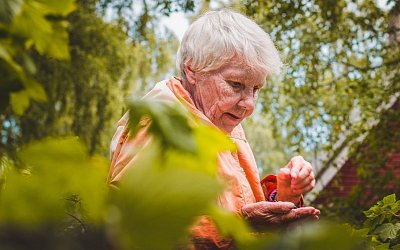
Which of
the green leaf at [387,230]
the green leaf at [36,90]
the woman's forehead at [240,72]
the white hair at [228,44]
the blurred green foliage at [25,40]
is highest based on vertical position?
the blurred green foliage at [25,40]

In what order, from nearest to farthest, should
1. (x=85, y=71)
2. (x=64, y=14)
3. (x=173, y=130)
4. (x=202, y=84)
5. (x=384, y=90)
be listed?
(x=173, y=130)
(x=64, y=14)
(x=202, y=84)
(x=384, y=90)
(x=85, y=71)

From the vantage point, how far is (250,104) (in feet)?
7.95

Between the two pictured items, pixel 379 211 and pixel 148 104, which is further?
pixel 379 211

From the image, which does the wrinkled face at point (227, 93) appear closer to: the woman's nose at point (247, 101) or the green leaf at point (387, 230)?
the woman's nose at point (247, 101)

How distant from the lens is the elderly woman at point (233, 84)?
6.82ft

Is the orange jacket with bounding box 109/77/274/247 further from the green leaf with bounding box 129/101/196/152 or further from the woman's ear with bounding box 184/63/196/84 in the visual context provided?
the green leaf with bounding box 129/101/196/152

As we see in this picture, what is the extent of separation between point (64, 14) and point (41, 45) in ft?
0.18

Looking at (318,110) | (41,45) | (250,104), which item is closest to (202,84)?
(250,104)

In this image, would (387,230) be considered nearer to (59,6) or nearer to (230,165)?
(230,165)

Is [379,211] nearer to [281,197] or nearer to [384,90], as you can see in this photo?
[281,197]

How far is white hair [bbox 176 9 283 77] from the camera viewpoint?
90.3 inches

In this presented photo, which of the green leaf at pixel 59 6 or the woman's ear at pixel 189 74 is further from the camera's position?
the woman's ear at pixel 189 74

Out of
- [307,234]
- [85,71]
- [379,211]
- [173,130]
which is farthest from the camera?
[85,71]

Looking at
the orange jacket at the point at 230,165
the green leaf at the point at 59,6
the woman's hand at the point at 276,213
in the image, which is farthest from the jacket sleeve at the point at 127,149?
the woman's hand at the point at 276,213
